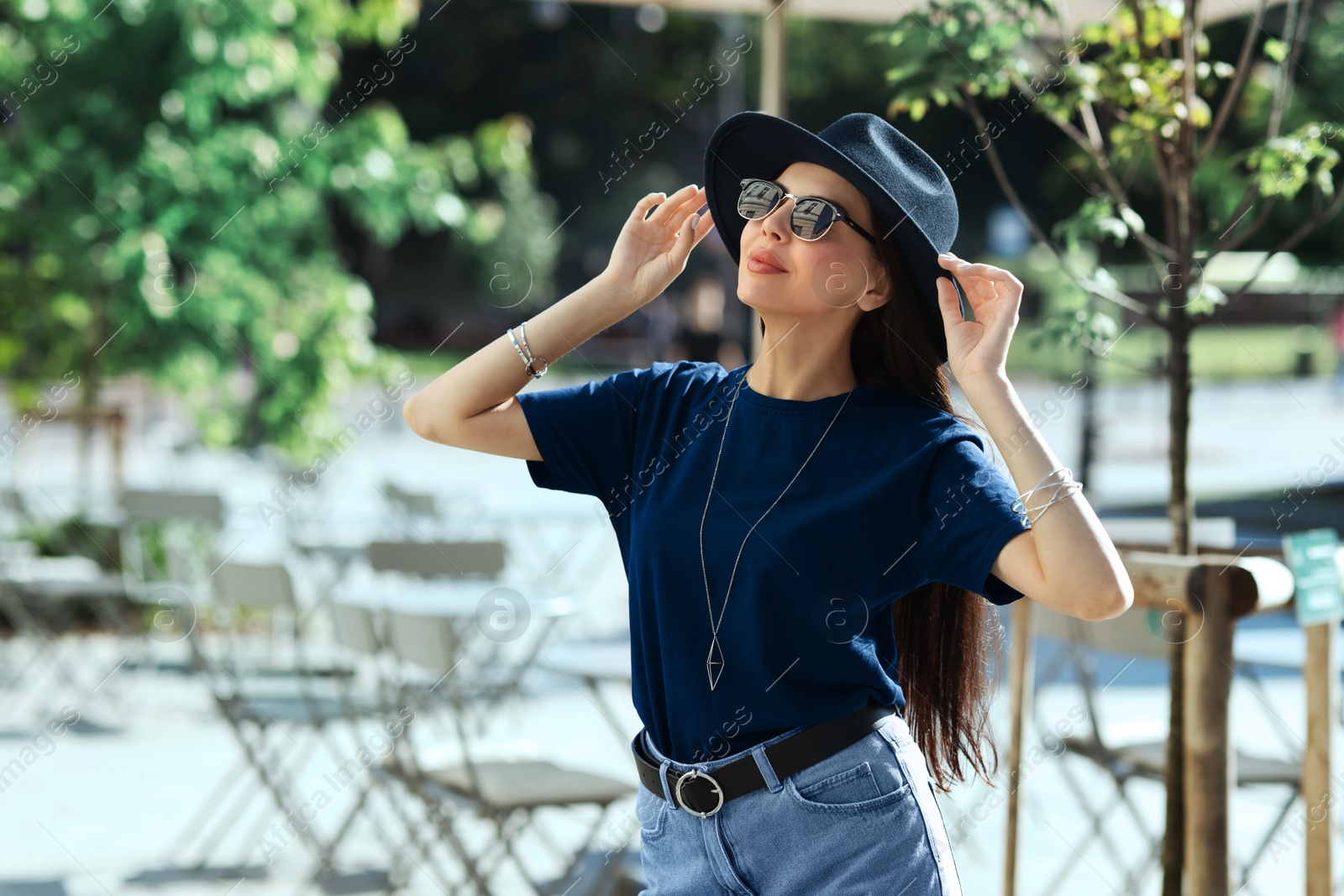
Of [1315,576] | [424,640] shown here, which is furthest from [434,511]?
[1315,576]

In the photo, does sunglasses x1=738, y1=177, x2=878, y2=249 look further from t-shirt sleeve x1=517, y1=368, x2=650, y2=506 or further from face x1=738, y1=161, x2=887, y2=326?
t-shirt sleeve x1=517, y1=368, x2=650, y2=506

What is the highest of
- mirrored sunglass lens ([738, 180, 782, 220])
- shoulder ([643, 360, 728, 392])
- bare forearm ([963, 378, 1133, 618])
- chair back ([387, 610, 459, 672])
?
mirrored sunglass lens ([738, 180, 782, 220])

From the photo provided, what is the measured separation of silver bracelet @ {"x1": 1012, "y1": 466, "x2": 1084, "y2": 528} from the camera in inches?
65.0

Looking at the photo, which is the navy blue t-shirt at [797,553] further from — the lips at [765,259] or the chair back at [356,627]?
the chair back at [356,627]

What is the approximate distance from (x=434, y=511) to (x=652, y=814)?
537 centimetres

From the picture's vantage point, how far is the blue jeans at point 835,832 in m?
1.73

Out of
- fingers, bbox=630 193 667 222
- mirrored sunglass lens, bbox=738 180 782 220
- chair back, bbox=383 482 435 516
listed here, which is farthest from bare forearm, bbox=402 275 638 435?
chair back, bbox=383 482 435 516

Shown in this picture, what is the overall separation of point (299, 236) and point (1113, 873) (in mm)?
5758

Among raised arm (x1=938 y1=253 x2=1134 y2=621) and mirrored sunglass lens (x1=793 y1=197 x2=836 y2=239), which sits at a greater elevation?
mirrored sunglass lens (x1=793 y1=197 x2=836 y2=239)

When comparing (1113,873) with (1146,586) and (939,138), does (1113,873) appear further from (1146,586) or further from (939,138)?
(939,138)

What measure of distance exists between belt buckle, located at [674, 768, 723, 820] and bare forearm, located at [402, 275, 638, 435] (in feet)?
2.00

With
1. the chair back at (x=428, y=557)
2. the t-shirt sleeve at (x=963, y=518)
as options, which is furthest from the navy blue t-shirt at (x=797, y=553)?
the chair back at (x=428, y=557)

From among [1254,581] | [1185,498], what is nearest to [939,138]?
[1185,498]

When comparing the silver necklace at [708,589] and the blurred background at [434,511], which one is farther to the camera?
the blurred background at [434,511]
